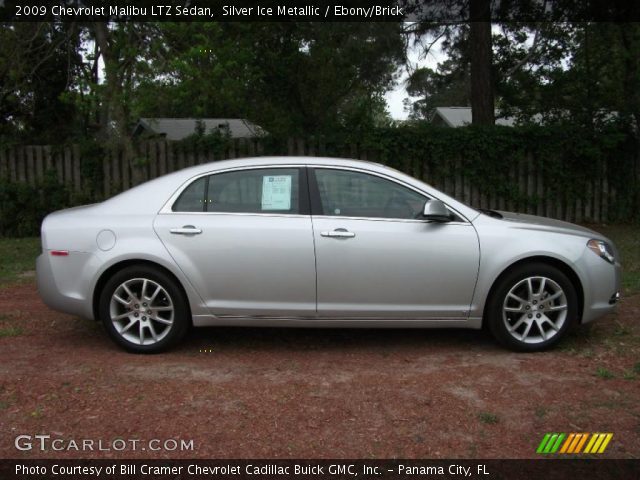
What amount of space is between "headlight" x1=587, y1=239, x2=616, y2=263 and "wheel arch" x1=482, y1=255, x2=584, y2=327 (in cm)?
27

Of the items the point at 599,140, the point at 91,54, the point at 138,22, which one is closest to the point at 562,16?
the point at 599,140

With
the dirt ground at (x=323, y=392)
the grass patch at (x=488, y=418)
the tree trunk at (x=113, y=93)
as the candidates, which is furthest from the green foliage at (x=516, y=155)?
the grass patch at (x=488, y=418)

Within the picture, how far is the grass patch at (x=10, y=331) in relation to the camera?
5865mm

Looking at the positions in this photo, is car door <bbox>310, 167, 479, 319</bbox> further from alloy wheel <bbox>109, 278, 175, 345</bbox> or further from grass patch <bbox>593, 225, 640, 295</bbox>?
grass patch <bbox>593, 225, 640, 295</bbox>

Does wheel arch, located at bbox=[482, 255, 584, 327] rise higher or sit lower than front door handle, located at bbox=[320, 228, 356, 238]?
lower

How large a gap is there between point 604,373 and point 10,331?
16.7 feet

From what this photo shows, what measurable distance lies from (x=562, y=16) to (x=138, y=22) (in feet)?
26.0

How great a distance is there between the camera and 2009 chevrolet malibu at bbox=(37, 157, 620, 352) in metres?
5.03

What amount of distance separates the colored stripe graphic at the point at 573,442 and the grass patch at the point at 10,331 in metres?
4.64

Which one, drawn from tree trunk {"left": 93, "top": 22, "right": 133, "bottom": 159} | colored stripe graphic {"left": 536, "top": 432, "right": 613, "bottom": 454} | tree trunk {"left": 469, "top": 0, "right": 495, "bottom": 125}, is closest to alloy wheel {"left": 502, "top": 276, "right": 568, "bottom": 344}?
colored stripe graphic {"left": 536, "top": 432, "right": 613, "bottom": 454}

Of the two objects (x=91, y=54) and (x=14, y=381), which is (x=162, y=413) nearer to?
(x=14, y=381)

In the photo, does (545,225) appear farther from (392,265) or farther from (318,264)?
(318,264)

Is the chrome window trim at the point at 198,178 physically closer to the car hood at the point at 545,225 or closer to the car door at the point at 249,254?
the car door at the point at 249,254

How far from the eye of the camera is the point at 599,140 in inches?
493
